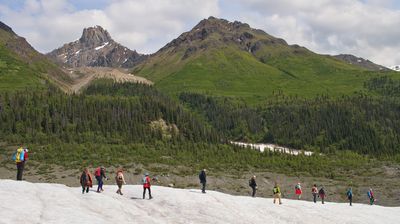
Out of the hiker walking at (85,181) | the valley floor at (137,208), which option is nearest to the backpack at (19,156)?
the valley floor at (137,208)

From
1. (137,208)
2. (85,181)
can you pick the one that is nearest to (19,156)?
(85,181)

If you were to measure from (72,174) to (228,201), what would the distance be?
91.0 metres

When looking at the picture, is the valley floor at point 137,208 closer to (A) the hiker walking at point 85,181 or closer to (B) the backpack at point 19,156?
(A) the hiker walking at point 85,181

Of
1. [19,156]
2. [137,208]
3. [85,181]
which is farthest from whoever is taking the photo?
[19,156]

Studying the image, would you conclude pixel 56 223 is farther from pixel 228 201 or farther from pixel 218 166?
pixel 218 166

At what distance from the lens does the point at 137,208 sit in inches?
1409

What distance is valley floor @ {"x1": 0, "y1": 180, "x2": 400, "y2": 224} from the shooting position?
2970cm

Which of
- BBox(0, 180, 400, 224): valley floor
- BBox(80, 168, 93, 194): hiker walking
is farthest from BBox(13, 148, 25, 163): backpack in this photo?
BBox(80, 168, 93, 194): hiker walking

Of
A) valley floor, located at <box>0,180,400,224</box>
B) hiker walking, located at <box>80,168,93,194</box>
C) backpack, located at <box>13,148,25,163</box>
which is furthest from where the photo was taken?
backpack, located at <box>13,148,25,163</box>

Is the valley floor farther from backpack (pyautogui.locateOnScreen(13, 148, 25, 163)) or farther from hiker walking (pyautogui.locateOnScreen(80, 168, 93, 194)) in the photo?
backpack (pyautogui.locateOnScreen(13, 148, 25, 163))

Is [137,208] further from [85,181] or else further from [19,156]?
[19,156]

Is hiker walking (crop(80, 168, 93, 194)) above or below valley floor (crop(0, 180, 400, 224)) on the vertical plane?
above

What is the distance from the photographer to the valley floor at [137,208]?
29703 mm

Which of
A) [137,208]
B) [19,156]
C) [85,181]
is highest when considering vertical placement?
[19,156]
